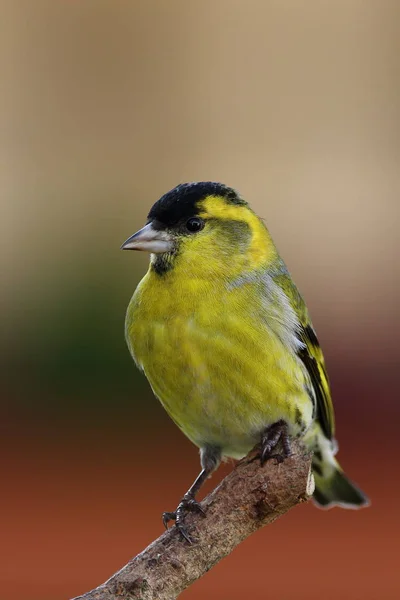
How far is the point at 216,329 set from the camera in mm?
3172

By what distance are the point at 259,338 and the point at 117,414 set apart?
15.7 feet

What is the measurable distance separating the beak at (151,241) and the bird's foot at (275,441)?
62cm

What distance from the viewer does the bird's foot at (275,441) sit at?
275 centimetres

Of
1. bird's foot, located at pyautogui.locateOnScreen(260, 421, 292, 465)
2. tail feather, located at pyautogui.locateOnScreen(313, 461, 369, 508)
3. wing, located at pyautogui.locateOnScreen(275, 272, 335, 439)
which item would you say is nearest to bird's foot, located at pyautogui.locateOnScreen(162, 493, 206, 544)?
bird's foot, located at pyautogui.locateOnScreen(260, 421, 292, 465)

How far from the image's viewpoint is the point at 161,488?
7539 mm

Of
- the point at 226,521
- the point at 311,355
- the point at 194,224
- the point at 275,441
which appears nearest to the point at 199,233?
the point at 194,224

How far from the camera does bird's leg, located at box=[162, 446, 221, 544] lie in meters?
2.69

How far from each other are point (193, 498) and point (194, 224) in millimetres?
824

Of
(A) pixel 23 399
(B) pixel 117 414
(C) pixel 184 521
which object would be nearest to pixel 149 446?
(B) pixel 117 414

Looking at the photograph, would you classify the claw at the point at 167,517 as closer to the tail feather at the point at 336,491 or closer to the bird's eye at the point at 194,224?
the bird's eye at the point at 194,224

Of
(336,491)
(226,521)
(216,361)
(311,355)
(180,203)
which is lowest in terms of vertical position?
(336,491)

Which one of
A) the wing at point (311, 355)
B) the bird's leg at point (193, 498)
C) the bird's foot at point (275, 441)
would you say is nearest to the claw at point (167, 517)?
the bird's leg at point (193, 498)

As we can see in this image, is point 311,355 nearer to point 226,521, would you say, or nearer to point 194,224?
point 194,224

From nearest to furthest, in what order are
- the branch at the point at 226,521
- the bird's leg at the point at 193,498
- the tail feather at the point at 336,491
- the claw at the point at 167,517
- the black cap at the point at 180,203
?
the branch at the point at 226,521
the bird's leg at the point at 193,498
the claw at the point at 167,517
the black cap at the point at 180,203
the tail feather at the point at 336,491
